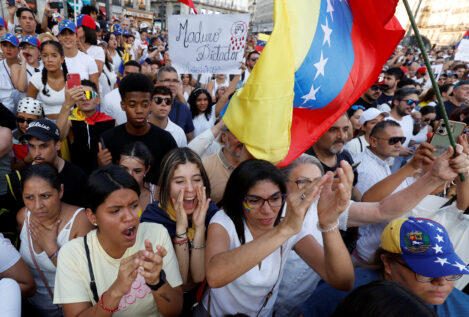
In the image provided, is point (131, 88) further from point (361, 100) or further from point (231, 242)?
point (361, 100)

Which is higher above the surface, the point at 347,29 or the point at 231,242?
the point at 347,29

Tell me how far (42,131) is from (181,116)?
2017mm

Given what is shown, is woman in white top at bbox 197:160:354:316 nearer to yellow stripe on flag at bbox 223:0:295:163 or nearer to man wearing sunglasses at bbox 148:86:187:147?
yellow stripe on flag at bbox 223:0:295:163

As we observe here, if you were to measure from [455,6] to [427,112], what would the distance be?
59.0 m

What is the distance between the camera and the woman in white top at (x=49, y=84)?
3750mm

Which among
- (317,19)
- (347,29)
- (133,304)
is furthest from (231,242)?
(347,29)

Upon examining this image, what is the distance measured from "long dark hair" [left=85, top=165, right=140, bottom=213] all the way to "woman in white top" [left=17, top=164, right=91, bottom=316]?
455 millimetres

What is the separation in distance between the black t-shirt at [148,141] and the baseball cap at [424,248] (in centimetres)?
218

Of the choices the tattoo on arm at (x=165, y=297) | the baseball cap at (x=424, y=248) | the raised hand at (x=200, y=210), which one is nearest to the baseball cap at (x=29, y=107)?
the raised hand at (x=200, y=210)

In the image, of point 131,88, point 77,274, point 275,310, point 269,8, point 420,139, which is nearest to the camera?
point 77,274

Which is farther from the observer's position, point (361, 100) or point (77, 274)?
point (361, 100)

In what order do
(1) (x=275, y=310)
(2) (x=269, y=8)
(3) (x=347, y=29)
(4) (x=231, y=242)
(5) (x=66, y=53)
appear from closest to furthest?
(4) (x=231, y=242) → (1) (x=275, y=310) → (3) (x=347, y=29) → (5) (x=66, y=53) → (2) (x=269, y=8)

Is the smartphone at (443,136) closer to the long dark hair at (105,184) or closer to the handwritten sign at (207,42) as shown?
the long dark hair at (105,184)

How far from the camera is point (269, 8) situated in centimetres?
5869
